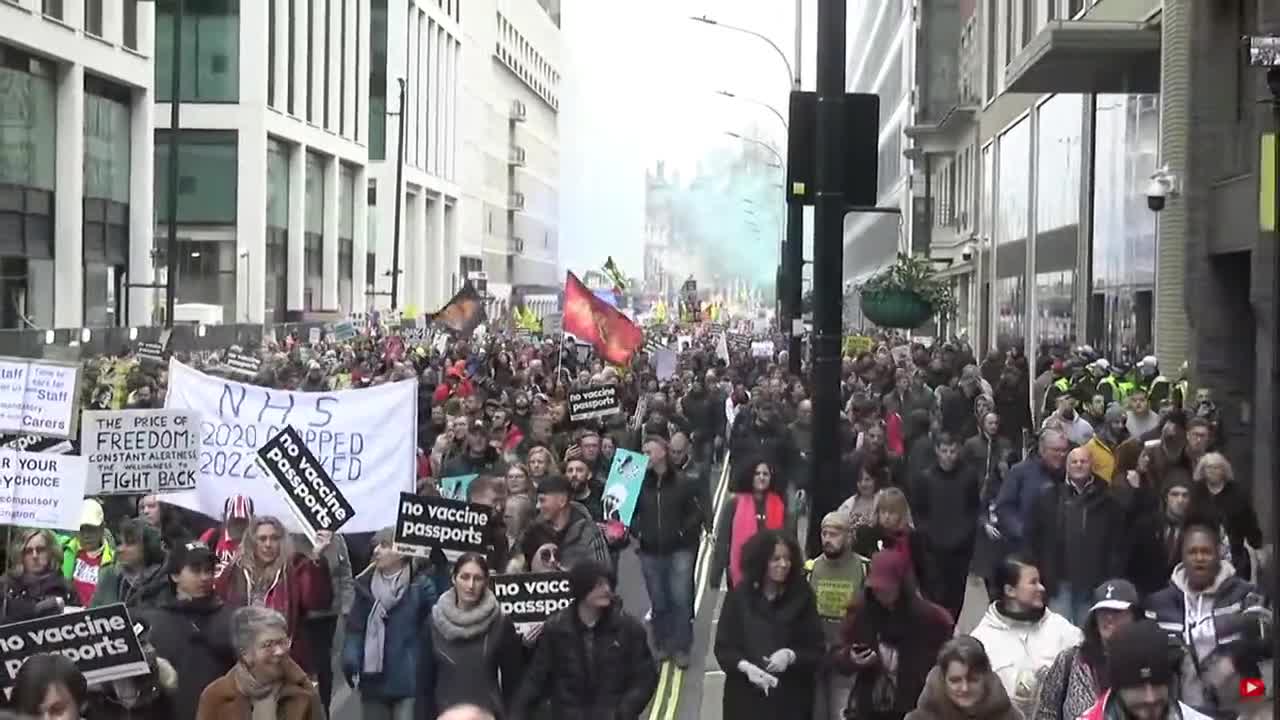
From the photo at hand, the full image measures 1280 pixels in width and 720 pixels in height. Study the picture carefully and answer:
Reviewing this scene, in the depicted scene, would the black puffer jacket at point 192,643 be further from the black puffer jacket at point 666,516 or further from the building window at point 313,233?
the building window at point 313,233

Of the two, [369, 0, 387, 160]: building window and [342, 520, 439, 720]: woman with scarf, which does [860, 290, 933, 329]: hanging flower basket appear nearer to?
[342, 520, 439, 720]: woman with scarf

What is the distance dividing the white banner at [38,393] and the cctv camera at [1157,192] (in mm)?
14627

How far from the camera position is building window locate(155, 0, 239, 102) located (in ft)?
205

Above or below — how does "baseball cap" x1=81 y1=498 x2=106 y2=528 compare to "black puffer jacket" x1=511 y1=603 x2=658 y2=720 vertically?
above

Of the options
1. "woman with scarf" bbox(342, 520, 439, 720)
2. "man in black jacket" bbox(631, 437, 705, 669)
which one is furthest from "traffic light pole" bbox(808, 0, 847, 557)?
"woman with scarf" bbox(342, 520, 439, 720)

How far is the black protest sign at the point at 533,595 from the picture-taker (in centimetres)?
912

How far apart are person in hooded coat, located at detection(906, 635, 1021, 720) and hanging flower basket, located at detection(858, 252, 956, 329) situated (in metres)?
28.1

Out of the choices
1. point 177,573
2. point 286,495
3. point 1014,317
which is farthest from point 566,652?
point 1014,317

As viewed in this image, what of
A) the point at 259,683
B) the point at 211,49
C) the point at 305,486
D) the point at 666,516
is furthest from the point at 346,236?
the point at 259,683

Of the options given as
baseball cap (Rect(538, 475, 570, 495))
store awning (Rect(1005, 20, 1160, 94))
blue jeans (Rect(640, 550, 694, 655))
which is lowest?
blue jeans (Rect(640, 550, 694, 655))

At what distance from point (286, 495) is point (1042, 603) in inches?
160

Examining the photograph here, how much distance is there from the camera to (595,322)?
25500mm

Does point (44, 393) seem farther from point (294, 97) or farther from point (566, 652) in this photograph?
point (294, 97)

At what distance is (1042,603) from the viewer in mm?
7711
